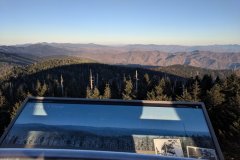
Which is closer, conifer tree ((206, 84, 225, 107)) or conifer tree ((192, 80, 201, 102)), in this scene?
conifer tree ((206, 84, 225, 107))

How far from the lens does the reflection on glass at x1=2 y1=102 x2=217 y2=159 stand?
3.18 m

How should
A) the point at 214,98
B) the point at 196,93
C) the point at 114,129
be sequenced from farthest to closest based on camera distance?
the point at 196,93 → the point at 214,98 → the point at 114,129

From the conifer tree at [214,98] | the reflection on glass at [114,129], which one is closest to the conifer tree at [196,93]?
the conifer tree at [214,98]

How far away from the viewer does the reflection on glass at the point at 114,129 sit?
3179 millimetres

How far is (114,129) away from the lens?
350 cm

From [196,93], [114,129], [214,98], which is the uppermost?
[114,129]

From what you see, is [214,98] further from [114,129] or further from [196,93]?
[114,129]

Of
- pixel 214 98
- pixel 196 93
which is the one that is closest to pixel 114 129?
pixel 214 98

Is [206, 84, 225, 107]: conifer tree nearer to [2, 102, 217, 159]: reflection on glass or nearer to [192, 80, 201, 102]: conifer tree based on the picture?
[192, 80, 201, 102]: conifer tree

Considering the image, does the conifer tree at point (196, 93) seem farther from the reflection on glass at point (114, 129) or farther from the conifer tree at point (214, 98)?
the reflection on glass at point (114, 129)

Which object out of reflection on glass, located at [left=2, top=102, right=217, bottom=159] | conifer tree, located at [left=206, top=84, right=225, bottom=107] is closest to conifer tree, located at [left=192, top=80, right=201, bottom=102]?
conifer tree, located at [left=206, top=84, right=225, bottom=107]

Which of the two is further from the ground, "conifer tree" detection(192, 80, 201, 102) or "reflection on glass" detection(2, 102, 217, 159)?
"reflection on glass" detection(2, 102, 217, 159)

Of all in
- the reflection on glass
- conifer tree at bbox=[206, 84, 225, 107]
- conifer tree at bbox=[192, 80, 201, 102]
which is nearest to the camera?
the reflection on glass

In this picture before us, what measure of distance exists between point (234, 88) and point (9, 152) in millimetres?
54774
